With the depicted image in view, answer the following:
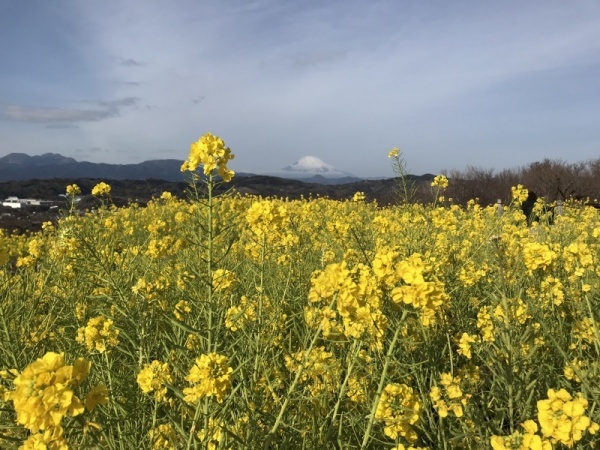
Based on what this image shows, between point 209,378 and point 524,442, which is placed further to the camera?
point 209,378

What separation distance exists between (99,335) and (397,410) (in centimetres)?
142

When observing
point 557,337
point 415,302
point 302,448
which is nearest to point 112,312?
point 302,448

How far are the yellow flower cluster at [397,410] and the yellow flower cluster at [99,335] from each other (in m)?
1.30

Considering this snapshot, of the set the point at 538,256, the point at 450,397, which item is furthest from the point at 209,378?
the point at 538,256

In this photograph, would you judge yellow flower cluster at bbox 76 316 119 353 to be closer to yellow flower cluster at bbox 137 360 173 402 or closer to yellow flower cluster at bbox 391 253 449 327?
yellow flower cluster at bbox 137 360 173 402

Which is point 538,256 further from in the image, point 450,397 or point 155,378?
point 155,378

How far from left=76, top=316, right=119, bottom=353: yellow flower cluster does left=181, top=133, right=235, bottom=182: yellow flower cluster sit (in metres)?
0.89

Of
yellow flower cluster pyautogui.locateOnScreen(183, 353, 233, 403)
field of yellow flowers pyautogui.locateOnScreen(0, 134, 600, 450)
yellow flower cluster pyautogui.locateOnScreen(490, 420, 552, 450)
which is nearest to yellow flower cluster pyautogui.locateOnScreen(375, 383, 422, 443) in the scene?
field of yellow flowers pyautogui.locateOnScreen(0, 134, 600, 450)

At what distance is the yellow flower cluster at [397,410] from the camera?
5.11 feet

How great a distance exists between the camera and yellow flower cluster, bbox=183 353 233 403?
1350 millimetres

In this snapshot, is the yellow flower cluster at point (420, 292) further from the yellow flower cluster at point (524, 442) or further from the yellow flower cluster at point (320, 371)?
the yellow flower cluster at point (320, 371)

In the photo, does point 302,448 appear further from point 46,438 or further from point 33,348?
point 33,348

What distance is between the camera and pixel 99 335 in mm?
2109

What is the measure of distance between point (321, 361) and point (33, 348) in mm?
1596
